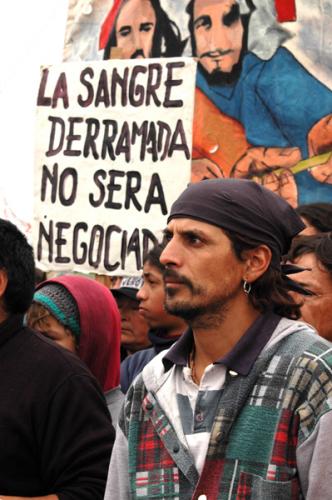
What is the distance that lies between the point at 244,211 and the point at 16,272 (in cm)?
95

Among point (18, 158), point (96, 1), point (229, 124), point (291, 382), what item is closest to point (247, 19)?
point (229, 124)

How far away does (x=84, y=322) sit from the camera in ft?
12.2

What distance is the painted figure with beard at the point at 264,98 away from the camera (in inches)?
225

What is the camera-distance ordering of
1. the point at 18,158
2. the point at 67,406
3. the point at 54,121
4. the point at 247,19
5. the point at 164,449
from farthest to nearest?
1. the point at 18,158
2. the point at 54,121
3. the point at 247,19
4. the point at 67,406
5. the point at 164,449

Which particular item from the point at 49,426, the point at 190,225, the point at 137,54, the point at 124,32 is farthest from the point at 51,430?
the point at 124,32

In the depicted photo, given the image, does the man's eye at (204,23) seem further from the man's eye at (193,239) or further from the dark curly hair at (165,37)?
the man's eye at (193,239)

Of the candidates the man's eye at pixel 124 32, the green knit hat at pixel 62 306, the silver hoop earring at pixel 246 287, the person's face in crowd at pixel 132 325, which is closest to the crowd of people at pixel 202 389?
the silver hoop earring at pixel 246 287

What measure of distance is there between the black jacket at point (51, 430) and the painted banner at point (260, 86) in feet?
9.27

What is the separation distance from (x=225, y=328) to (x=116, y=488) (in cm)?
51

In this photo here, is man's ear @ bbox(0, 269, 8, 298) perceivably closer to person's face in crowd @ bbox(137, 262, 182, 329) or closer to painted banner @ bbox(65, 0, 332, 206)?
person's face in crowd @ bbox(137, 262, 182, 329)

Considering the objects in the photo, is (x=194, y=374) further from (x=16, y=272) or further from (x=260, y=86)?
(x=260, y=86)

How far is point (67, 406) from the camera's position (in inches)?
122

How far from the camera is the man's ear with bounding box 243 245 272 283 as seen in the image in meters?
2.69

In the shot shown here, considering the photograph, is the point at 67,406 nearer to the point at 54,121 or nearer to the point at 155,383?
the point at 155,383
